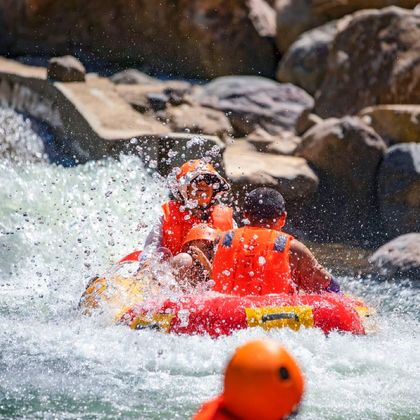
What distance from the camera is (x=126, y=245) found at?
9.20 meters

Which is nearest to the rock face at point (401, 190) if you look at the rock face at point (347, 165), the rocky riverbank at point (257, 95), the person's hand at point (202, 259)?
the rocky riverbank at point (257, 95)

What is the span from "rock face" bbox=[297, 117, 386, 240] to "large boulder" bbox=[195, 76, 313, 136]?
5.06 ft

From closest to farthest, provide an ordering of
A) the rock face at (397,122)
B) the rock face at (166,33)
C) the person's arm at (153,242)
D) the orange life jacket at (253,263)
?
1. the orange life jacket at (253,263)
2. the person's arm at (153,242)
3. the rock face at (397,122)
4. the rock face at (166,33)

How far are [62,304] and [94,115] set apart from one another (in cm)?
458

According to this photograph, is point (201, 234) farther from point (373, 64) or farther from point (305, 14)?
point (305, 14)

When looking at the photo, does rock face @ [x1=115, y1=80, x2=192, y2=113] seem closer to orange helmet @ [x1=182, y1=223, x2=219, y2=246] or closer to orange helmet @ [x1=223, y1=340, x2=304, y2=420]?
orange helmet @ [x1=182, y1=223, x2=219, y2=246]

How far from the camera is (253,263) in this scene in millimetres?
5777

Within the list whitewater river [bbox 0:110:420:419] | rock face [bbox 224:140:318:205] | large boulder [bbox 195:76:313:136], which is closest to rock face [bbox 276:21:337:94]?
large boulder [bbox 195:76:313:136]

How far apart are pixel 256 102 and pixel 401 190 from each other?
9.83 ft

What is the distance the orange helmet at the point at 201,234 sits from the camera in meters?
6.29

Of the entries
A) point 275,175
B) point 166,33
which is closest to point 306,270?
point 275,175

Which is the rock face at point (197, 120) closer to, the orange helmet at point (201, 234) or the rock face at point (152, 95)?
the rock face at point (152, 95)

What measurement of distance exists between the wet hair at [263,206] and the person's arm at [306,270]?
0.21m

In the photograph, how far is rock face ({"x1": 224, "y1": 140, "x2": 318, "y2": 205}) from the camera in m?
10.2
